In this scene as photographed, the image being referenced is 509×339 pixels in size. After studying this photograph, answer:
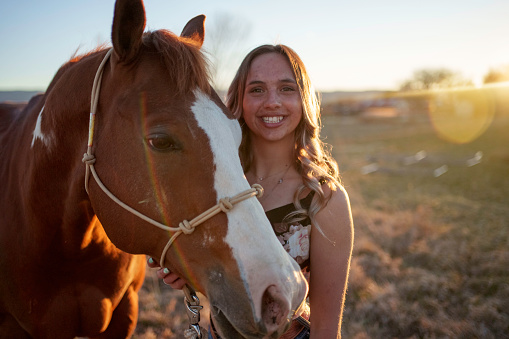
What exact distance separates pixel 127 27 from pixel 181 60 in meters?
0.29

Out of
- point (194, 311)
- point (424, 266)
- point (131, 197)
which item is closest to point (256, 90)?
point (131, 197)

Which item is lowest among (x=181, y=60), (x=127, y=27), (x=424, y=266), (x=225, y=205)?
(x=424, y=266)

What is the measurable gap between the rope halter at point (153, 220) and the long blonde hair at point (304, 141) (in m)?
0.57

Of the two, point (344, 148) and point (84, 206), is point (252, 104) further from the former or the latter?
point (344, 148)

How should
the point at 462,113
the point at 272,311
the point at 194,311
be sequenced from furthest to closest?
the point at 462,113 < the point at 194,311 < the point at 272,311

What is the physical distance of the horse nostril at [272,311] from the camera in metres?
1.26

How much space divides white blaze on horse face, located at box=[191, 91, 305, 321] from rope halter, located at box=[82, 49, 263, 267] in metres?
0.03

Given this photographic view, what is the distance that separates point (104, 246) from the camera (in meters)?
2.15

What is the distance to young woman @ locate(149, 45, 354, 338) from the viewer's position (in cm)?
185

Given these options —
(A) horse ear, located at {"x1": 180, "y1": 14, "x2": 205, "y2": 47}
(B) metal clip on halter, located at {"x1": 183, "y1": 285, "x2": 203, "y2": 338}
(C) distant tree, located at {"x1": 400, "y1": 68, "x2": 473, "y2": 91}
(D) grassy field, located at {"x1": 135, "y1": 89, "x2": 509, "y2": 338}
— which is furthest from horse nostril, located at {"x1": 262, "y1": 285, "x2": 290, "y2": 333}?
(C) distant tree, located at {"x1": 400, "y1": 68, "x2": 473, "y2": 91}

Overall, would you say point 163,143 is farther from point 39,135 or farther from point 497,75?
point 497,75

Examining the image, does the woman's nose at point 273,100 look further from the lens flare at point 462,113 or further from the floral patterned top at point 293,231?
the lens flare at point 462,113

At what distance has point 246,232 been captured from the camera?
1.33 meters

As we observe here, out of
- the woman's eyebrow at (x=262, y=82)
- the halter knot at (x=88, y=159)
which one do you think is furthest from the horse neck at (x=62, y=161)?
the woman's eyebrow at (x=262, y=82)
